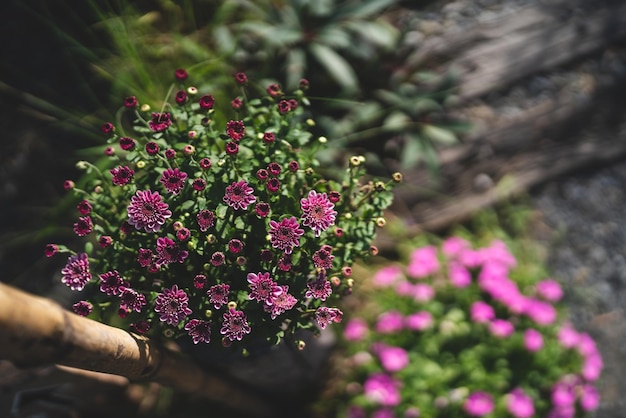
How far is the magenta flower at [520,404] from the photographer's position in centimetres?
193

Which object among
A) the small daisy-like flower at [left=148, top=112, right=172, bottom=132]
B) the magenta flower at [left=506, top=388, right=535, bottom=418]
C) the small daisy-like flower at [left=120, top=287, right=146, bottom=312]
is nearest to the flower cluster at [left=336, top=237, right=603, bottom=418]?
the magenta flower at [left=506, top=388, right=535, bottom=418]

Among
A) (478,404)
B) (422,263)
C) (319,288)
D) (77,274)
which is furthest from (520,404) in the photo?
(77,274)

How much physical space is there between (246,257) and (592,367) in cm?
146

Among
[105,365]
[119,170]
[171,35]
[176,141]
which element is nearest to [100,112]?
[171,35]

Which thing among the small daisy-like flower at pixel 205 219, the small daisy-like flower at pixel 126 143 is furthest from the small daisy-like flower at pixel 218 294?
the small daisy-like flower at pixel 126 143

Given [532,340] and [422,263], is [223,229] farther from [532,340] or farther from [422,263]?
[532,340]

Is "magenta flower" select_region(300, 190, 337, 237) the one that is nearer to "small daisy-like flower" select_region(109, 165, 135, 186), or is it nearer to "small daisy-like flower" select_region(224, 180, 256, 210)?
"small daisy-like flower" select_region(224, 180, 256, 210)

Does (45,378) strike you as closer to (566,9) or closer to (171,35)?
(171,35)

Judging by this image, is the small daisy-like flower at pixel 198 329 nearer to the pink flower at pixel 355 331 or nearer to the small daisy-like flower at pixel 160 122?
the small daisy-like flower at pixel 160 122

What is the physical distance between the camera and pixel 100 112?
2.18 m

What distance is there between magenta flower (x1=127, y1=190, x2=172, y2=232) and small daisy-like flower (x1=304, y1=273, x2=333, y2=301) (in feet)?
1.02

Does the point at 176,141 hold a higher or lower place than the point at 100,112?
lower

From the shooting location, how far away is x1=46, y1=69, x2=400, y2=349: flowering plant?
1.12m

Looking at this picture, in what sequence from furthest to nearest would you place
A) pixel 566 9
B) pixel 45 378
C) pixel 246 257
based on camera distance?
pixel 566 9, pixel 45 378, pixel 246 257
